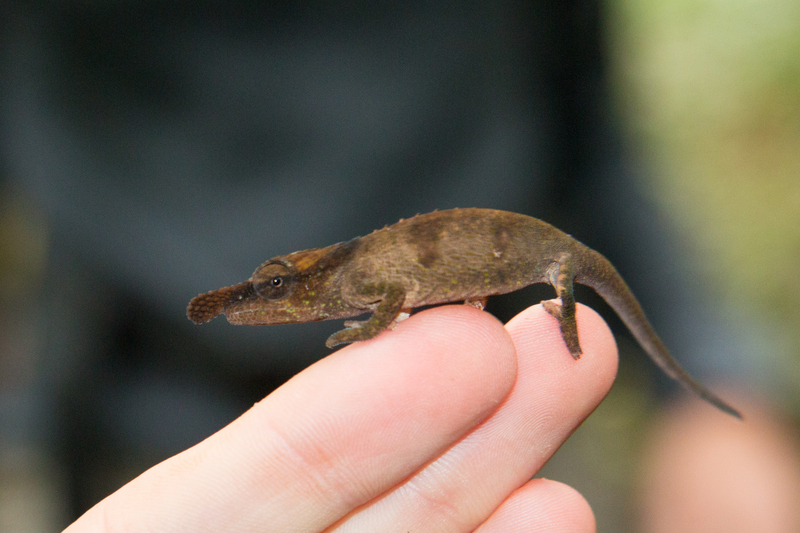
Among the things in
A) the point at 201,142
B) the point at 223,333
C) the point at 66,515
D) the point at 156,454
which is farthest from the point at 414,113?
the point at 66,515

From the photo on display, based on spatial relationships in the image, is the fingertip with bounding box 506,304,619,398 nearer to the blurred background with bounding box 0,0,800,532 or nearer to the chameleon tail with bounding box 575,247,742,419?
the chameleon tail with bounding box 575,247,742,419

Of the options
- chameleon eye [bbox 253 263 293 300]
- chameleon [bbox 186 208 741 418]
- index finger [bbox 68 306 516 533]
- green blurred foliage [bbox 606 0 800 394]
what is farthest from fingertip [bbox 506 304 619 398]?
green blurred foliage [bbox 606 0 800 394]

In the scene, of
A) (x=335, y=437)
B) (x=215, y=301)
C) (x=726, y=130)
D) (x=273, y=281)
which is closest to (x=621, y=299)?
(x=335, y=437)

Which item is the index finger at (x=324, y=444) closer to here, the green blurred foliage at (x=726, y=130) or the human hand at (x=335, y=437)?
the human hand at (x=335, y=437)

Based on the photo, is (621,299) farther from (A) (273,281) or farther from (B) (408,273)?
(A) (273,281)

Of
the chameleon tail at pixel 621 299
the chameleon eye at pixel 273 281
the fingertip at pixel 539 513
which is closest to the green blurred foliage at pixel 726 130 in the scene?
the chameleon tail at pixel 621 299

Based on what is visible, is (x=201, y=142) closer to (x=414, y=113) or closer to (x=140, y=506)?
(x=414, y=113)
